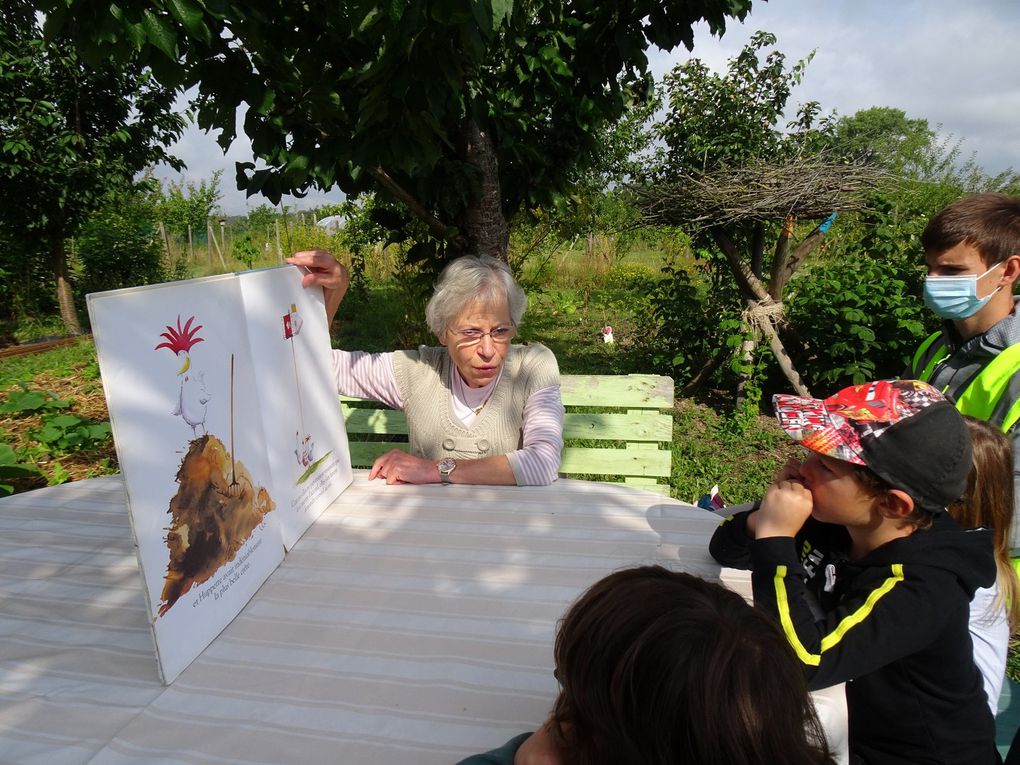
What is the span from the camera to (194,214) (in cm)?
1717

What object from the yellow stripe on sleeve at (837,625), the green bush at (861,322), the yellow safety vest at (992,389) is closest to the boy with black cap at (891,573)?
the yellow stripe on sleeve at (837,625)

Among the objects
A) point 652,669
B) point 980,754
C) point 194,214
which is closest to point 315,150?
point 652,669

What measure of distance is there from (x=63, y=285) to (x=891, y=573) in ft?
35.7

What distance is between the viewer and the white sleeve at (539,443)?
1.94m

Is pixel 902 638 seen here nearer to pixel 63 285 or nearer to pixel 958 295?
pixel 958 295

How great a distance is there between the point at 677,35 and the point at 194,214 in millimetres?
17992

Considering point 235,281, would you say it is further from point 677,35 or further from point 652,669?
point 677,35

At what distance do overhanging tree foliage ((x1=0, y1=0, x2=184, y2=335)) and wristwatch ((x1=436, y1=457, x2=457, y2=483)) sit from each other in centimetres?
739

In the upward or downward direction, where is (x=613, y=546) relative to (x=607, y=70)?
downward

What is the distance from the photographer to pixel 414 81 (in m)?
1.72

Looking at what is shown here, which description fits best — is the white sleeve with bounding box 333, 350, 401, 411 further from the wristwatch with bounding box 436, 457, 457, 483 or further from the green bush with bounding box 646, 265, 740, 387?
the green bush with bounding box 646, 265, 740, 387

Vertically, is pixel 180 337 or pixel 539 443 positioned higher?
pixel 180 337

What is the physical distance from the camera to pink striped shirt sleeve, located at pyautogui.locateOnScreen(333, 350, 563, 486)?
6.37 ft

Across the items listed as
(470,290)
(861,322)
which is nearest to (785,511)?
(470,290)
